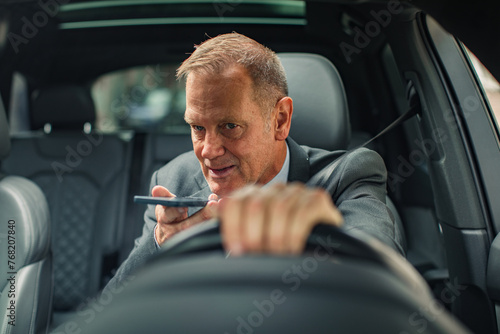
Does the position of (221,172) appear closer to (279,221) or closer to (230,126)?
(230,126)

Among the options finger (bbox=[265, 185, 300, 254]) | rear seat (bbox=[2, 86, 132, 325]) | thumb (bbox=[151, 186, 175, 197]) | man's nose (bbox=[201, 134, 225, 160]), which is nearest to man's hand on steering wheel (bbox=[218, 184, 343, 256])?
finger (bbox=[265, 185, 300, 254])

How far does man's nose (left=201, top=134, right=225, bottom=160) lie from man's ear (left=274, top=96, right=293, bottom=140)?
8.3 inches

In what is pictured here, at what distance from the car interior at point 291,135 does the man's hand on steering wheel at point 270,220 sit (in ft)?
0.10

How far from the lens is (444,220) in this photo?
1.53m

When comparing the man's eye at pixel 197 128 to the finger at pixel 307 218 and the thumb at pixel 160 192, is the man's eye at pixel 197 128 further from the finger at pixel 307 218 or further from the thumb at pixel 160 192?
the finger at pixel 307 218

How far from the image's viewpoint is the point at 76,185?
2.33 m

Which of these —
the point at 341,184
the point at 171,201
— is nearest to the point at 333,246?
the point at 171,201

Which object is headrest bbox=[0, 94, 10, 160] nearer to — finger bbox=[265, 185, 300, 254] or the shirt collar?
the shirt collar

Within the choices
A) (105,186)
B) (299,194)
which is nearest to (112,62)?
(105,186)

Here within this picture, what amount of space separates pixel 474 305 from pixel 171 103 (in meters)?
1.91

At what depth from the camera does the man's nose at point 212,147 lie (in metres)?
1.36

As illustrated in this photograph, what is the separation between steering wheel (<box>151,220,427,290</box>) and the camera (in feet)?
1.80

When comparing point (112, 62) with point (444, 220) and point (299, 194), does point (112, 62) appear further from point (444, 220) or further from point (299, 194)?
point (299, 194)

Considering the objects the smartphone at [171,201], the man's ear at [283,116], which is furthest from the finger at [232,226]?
the man's ear at [283,116]
